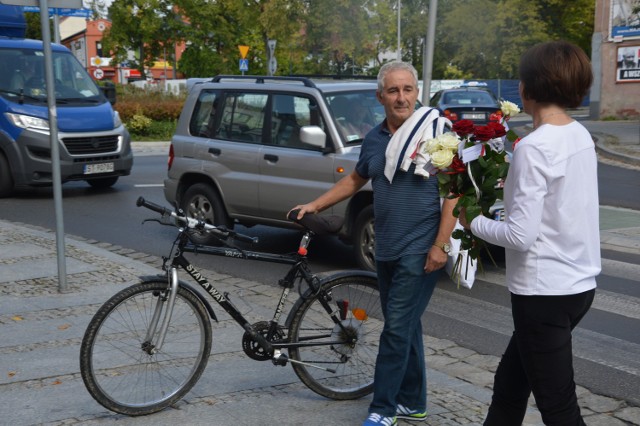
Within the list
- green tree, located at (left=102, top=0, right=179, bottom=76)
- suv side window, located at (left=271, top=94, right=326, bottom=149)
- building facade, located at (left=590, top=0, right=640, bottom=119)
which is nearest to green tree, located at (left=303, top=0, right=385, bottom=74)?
green tree, located at (left=102, top=0, right=179, bottom=76)

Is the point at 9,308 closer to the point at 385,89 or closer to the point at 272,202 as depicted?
the point at 272,202

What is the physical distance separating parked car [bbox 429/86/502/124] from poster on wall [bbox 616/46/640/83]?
35.7 feet

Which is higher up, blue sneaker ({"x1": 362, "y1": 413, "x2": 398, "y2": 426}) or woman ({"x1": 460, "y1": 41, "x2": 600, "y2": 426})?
woman ({"x1": 460, "y1": 41, "x2": 600, "y2": 426})

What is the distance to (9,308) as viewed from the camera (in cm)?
708

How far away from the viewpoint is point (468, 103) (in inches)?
A: 1024

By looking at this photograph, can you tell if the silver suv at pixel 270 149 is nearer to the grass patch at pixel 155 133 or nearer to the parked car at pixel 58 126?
the parked car at pixel 58 126

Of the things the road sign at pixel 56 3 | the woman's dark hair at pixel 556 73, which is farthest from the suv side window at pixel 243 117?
the woman's dark hair at pixel 556 73

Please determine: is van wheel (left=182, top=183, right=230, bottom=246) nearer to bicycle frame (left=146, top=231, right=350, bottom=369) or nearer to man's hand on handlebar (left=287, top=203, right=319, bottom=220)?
bicycle frame (left=146, top=231, right=350, bottom=369)

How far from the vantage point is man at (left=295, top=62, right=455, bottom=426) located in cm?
423

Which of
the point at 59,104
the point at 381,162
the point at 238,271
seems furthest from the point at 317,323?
the point at 59,104

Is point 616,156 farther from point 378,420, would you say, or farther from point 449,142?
point 449,142

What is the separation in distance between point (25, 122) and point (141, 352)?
10517 millimetres

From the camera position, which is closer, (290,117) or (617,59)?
(290,117)

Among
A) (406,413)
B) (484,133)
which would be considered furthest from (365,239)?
(484,133)
